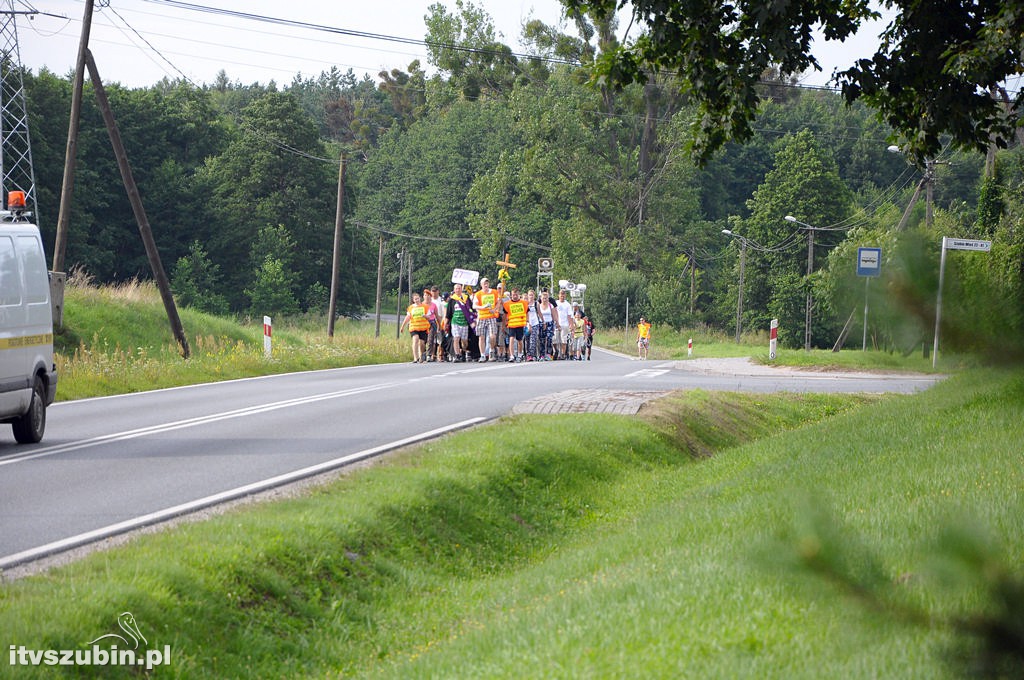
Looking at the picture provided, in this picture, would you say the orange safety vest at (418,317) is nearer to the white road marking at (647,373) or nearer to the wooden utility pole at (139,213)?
the wooden utility pole at (139,213)

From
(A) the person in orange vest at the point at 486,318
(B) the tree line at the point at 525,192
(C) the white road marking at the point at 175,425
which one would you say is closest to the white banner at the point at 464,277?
(A) the person in orange vest at the point at 486,318

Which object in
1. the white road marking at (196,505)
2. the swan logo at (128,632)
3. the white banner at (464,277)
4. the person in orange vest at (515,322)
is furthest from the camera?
the white banner at (464,277)

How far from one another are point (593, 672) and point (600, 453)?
28.1ft

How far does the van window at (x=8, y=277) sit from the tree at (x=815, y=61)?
23.8 feet

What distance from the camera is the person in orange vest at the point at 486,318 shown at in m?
32.0

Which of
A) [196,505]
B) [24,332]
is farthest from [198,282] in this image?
[196,505]

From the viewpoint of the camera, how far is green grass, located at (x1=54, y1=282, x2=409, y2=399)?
2234cm

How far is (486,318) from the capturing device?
105 feet

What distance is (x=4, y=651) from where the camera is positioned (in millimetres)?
5277

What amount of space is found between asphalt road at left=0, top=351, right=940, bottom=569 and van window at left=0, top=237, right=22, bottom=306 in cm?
158

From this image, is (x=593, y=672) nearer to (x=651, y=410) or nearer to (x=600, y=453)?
(x=600, y=453)

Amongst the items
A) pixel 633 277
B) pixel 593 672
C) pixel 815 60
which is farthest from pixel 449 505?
pixel 633 277

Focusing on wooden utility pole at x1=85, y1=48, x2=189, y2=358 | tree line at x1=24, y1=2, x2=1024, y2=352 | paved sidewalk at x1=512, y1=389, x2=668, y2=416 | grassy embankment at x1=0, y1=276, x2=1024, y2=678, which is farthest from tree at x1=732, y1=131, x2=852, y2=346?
grassy embankment at x1=0, y1=276, x2=1024, y2=678

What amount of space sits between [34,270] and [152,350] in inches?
874
